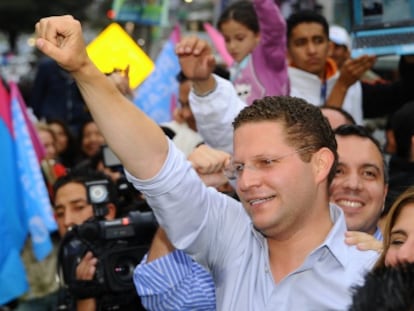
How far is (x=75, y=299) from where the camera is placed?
14.0ft

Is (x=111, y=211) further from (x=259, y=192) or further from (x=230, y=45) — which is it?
(x=259, y=192)

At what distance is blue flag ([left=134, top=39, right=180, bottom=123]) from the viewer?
23.2 feet

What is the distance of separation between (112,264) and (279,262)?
144 centimetres

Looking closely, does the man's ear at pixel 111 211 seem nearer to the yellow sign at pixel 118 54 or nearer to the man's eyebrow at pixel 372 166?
the yellow sign at pixel 118 54

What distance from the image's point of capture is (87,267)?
4121 mm

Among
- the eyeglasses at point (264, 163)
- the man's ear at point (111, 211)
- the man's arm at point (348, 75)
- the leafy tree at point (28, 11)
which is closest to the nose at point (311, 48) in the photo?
the man's arm at point (348, 75)

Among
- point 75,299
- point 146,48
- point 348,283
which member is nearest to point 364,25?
point 75,299

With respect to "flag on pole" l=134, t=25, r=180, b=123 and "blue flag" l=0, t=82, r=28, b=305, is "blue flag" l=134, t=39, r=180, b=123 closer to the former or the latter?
"flag on pole" l=134, t=25, r=180, b=123

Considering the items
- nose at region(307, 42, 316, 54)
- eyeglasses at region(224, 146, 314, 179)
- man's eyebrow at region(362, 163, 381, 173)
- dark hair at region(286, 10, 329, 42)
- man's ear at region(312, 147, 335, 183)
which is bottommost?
man's eyebrow at region(362, 163, 381, 173)

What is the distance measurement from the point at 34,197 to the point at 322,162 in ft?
10.7

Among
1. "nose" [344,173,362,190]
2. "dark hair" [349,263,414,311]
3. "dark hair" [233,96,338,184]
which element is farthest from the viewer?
"nose" [344,173,362,190]

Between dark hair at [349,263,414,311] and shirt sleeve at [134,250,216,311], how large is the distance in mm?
1345

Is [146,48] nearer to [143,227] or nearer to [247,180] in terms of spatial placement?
[143,227]

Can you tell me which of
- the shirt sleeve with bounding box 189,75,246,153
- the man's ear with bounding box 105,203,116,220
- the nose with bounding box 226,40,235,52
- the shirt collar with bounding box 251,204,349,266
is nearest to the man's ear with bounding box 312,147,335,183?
the shirt collar with bounding box 251,204,349,266
